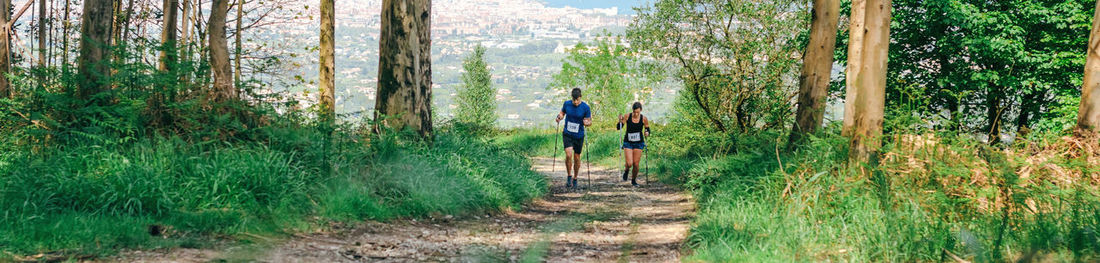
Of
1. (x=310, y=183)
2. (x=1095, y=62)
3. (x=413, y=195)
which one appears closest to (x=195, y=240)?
(x=310, y=183)

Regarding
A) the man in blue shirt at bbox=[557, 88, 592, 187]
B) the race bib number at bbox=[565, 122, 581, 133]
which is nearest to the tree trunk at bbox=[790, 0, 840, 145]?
the man in blue shirt at bbox=[557, 88, 592, 187]

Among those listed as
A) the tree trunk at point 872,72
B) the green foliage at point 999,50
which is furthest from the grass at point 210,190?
the green foliage at point 999,50

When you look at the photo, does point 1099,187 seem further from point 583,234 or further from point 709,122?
point 709,122

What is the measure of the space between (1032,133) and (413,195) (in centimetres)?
719

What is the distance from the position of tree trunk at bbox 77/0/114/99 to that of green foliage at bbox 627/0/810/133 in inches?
468

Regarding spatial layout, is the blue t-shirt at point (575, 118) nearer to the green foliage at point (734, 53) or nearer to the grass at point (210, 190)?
the grass at point (210, 190)

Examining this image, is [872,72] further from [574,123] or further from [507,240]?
[574,123]

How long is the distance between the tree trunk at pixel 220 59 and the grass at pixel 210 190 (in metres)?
1.05

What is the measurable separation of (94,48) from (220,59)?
1637mm

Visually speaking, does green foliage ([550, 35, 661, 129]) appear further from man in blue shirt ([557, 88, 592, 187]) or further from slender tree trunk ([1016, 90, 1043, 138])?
man in blue shirt ([557, 88, 592, 187])

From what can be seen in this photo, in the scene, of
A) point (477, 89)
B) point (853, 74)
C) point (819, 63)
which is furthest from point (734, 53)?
point (477, 89)

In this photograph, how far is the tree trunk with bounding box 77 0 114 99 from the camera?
7.99 metres

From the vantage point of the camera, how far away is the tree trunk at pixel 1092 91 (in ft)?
27.5

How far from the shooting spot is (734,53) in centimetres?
1742
